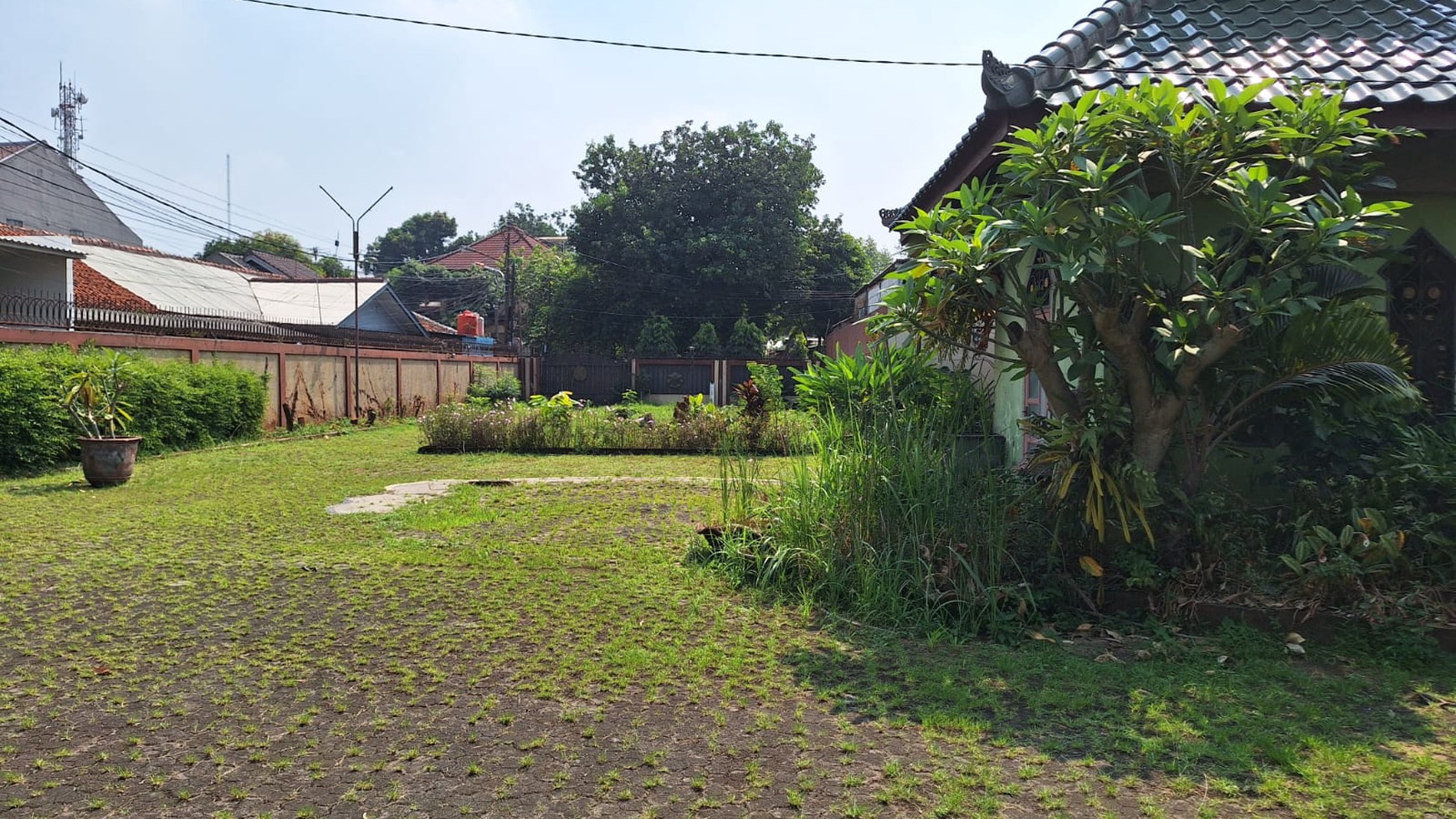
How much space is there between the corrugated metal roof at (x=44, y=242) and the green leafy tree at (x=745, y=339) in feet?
60.2

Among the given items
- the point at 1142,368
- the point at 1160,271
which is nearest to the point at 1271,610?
the point at 1142,368

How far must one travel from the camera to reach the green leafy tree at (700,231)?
3075 cm

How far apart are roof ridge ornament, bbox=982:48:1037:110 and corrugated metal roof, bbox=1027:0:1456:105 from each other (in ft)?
0.52

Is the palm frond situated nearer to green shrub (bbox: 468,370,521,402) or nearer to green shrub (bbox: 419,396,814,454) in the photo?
green shrub (bbox: 419,396,814,454)

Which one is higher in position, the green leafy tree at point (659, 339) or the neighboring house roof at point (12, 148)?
the neighboring house roof at point (12, 148)

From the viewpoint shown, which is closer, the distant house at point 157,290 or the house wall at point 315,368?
the house wall at point 315,368

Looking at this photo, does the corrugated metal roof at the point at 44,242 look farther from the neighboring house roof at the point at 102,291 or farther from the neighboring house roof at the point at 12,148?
the neighboring house roof at the point at 12,148

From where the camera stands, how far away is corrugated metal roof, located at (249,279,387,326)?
30.3m

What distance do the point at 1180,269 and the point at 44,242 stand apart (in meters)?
18.3

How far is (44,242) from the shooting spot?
15.8 m

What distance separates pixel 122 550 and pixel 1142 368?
6.81m

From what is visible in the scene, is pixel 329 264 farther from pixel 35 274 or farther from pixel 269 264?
pixel 35 274

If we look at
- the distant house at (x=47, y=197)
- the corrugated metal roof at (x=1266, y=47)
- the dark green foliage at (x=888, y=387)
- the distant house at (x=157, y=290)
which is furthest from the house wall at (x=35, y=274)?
the corrugated metal roof at (x=1266, y=47)

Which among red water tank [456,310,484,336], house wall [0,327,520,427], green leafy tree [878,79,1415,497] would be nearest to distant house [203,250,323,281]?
red water tank [456,310,484,336]
